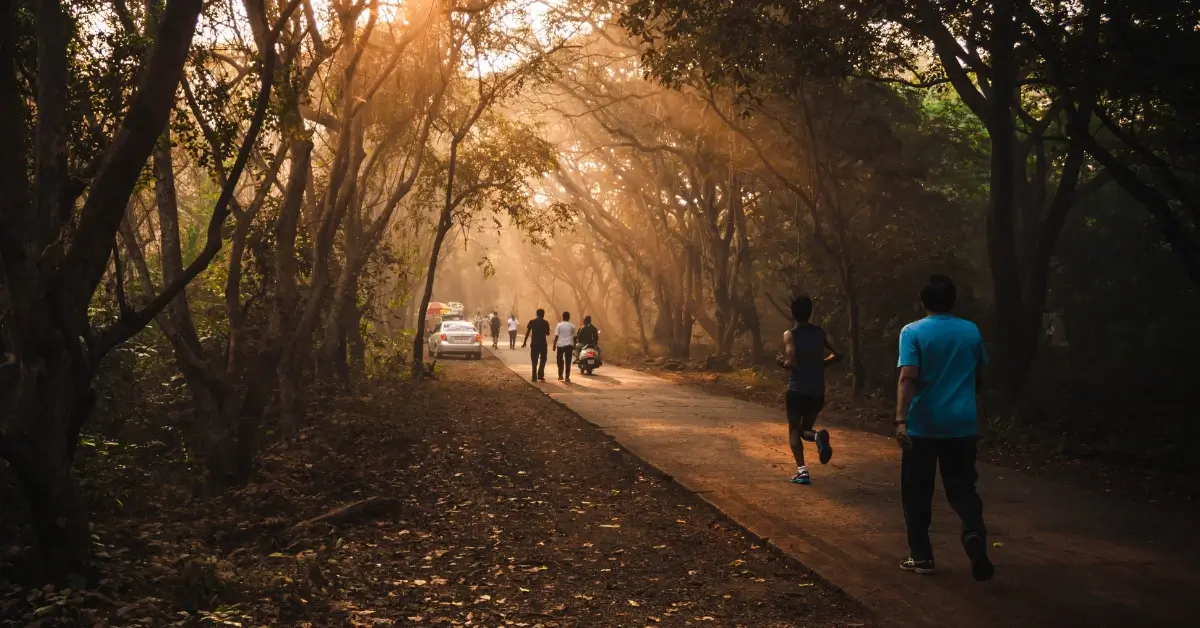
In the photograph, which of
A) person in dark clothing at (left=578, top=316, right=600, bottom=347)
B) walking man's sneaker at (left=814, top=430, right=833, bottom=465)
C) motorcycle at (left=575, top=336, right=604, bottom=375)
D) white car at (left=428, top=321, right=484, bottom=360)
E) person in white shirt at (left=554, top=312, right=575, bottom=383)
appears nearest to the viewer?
walking man's sneaker at (left=814, top=430, right=833, bottom=465)

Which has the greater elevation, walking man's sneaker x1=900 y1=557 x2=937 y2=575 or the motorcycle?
the motorcycle

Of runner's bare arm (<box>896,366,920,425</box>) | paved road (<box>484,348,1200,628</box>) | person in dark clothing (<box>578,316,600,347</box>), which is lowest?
paved road (<box>484,348,1200,628</box>)

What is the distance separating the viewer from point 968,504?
19.2ft

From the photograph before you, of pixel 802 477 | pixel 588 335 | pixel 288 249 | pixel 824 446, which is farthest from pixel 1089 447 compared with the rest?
pixel 588 335

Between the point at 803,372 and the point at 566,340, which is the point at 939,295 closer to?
the point at 803,372

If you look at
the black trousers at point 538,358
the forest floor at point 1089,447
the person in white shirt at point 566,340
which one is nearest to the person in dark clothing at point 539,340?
the black trousers at point 538,358

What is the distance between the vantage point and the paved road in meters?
5.40

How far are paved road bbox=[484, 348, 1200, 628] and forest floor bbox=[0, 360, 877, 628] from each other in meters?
0.32

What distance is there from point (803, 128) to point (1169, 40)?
9045 mm

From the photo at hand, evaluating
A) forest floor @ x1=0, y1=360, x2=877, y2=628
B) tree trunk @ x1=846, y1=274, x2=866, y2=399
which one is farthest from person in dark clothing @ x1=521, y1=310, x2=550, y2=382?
forest floor @ x1=0, y1=360, x2=877, y2=628

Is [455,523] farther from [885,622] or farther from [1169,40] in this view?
[1169,40]

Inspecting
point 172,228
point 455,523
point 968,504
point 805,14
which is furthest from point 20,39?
point 805,14

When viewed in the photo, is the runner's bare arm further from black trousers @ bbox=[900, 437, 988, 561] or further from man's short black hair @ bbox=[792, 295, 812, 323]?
man's short black hair @ bbox=[792, 295, 812, 323]

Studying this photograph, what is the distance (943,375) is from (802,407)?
3.26 meters
